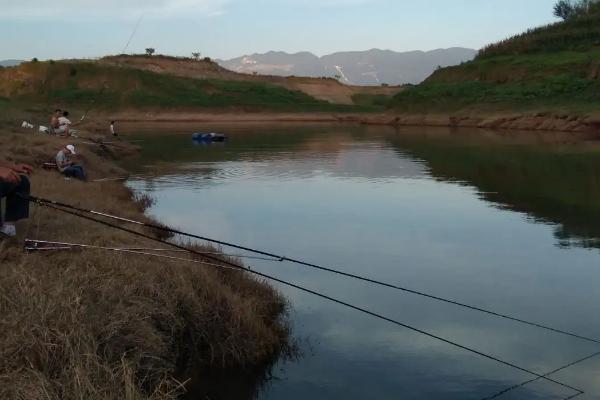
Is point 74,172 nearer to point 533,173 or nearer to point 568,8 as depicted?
point 533,173

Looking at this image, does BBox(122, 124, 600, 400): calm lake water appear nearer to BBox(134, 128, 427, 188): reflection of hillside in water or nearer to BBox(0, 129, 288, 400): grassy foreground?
BBox(134, 128, 427, 188): reflection of hillside in water

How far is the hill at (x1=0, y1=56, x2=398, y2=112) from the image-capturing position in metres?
94.3

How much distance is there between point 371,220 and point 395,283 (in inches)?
245

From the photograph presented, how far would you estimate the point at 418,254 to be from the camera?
46.9ft

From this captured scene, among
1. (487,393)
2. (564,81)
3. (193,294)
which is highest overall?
(564,81)

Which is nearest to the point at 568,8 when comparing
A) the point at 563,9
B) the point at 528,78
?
the point at 563,9

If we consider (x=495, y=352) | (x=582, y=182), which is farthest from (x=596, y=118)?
(x=495, y=352)

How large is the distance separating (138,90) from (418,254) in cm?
8782

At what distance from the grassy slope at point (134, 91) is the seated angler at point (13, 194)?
84771 mm

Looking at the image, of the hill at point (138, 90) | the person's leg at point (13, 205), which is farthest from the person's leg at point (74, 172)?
the hill at point (138, 90)

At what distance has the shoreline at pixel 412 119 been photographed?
193 feet

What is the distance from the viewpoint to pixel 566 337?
31.4ft

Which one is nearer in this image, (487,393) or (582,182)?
(487,393)

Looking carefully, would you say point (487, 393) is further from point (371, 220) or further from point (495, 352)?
point (371, 220)
